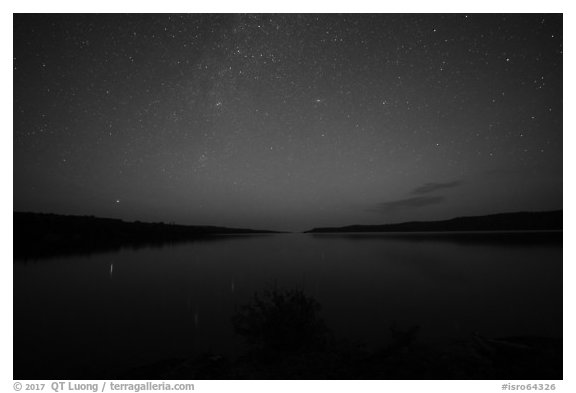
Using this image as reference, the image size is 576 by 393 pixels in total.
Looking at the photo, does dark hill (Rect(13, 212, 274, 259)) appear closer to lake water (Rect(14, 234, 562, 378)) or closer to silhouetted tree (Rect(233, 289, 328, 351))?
lake water (Rect(14, 234, 562, 378))

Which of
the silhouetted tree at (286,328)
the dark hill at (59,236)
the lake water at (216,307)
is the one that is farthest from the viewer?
the dark hill at (59,236)

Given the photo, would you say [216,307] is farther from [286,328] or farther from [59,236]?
[59,236]

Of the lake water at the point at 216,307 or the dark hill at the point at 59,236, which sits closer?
the lake water at the point at 216,307

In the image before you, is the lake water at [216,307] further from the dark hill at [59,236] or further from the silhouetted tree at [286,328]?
the dark hill at [59,236]

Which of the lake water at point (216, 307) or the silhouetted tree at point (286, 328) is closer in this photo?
the silhouetted tree at point (286, 328)

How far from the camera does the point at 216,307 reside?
13297 mm

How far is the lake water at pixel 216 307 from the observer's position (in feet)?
27.3

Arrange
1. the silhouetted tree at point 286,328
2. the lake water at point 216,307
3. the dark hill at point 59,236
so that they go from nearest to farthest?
1. the silhouetted tree at point 286,328
2. the lake water at point 216,307
3. the dark hill at point 59,236

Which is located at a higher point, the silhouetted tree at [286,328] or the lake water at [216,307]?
the silhouetted tree at [286,328]

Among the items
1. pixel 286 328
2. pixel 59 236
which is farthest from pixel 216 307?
pixel 59 236

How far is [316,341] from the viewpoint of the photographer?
6.27 m

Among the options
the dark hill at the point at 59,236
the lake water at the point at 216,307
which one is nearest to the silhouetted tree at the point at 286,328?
the lake water at the point at 216,307
